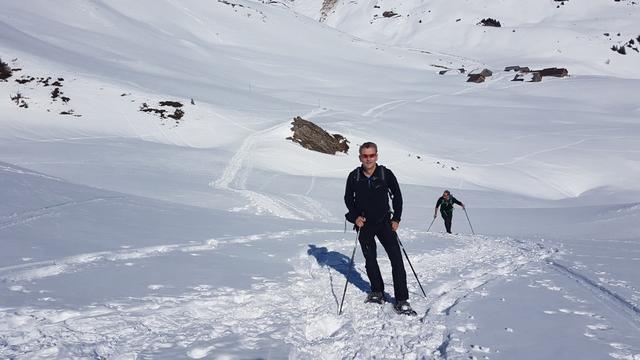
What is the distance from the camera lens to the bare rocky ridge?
2564cm

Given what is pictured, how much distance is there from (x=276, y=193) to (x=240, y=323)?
1301cm

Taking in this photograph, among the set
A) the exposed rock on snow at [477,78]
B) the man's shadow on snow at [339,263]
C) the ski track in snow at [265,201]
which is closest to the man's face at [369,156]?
the man's shadow on snow at [339,263]

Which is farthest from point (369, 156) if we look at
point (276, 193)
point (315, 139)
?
point (315, 139)

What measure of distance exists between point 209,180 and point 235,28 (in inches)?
1810

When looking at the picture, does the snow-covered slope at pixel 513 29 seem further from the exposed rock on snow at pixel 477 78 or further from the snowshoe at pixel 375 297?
the snowshoe at pixel 375 297

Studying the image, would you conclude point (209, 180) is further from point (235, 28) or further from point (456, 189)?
point (235, 28)

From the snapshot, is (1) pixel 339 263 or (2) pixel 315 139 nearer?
(1) pixel 339 263

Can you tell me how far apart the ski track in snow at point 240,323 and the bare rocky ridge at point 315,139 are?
18067mm

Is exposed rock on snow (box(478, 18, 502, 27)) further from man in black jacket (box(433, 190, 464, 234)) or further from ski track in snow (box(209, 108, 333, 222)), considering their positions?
man in black jacket (box(433, 190, 464, 234))

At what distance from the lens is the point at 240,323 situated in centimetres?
545

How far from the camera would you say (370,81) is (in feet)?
162

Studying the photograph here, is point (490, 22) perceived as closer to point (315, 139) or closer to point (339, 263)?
point (315, 139)

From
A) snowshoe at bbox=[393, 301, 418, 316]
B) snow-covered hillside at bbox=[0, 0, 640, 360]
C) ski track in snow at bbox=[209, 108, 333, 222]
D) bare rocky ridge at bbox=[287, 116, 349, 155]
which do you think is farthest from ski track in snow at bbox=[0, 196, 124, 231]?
bare rocky ridge at bbox=[287, 116, 349, 155]

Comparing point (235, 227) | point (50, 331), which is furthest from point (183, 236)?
point (50, 331)
